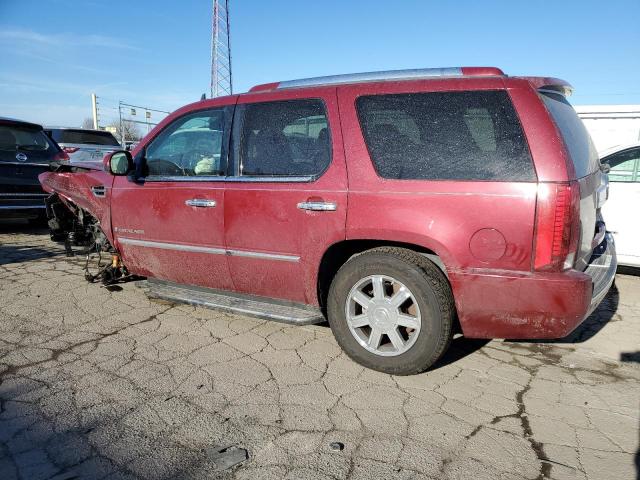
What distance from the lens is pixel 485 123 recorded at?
2693 millimetres

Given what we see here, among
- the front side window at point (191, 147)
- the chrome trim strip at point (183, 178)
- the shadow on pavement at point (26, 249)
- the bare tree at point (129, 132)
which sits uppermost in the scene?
the bare tree at point (129, 132)

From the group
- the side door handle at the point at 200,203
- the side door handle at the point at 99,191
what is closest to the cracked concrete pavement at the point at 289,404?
the side door handle at the point at 200,203

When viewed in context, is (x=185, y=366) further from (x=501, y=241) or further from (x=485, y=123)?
(x=485, y=123)

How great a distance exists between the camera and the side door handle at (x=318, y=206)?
304cm

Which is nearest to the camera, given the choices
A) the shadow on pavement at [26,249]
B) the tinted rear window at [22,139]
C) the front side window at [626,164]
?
the front side window at [626,164]

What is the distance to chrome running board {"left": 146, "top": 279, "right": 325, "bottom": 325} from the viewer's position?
3260 millimetres

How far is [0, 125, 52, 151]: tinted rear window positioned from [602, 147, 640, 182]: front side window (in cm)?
837

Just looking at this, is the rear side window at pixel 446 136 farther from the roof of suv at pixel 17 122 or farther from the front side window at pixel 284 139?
the roof of suv at pixel 17 122

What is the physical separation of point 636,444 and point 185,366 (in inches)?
103

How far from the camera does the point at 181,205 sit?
3734 millimetres

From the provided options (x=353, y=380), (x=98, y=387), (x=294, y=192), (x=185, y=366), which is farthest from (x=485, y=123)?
(x=98, y=387)

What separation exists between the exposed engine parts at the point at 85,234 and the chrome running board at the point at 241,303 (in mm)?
972

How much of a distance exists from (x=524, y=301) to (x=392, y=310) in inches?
30.2

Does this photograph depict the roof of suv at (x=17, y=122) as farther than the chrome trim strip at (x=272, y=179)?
Yes
